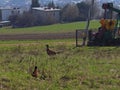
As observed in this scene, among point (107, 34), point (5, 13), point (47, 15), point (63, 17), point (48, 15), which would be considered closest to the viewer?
point (107, 34)

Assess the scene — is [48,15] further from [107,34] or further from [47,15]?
[107,34]

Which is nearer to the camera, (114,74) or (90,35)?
(114,74)

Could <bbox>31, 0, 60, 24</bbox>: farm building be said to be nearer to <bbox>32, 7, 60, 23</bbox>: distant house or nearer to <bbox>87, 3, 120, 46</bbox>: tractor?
<bbox>32, 7, 60, 23</bbox>: distant house

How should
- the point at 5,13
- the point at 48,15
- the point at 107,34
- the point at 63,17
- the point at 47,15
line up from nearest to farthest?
the point at 107,34, the point at 48,15, the point at 47,15, the point at 63,17, the point at 5,13

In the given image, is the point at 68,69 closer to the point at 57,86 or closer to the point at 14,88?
the point at 57,86

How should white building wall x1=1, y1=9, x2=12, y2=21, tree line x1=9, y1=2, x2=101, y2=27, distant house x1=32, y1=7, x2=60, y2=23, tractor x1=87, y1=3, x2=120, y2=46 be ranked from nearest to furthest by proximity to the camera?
tractor x1=87, y1=3, x2=120, y2=46 → tree line x1=9, y1=2, x2=101, y2=27 → distant house x1=32, y1=7, x2=60, y2=23 → white building wall x1=1, y1=9, x2=12, y2=21

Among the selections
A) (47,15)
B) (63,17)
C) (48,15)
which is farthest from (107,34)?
(63,17)

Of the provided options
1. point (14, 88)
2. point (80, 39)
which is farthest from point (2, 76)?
point (80, 39)

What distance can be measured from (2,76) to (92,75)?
3434 millimetres

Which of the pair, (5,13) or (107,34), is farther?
(5,13)

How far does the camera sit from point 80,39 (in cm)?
4056

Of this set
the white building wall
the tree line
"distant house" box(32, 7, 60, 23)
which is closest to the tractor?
the tree line

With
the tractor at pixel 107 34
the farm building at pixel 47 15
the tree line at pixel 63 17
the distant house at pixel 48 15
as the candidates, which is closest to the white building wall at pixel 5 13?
the farm building at pixel 47 15

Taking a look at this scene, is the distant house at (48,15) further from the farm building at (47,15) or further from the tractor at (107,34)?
the tractor at (107,34)
